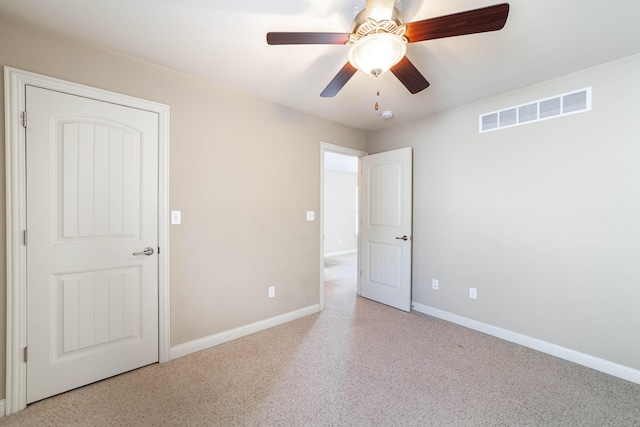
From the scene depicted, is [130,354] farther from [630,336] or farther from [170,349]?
[630,336]

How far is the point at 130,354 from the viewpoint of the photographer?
208cm

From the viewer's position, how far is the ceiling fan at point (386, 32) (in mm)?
1229

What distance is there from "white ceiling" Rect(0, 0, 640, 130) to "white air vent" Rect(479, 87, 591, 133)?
20 cm

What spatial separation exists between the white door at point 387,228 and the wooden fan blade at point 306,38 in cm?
212

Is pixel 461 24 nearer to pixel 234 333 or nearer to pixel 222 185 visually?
pixel 222 185

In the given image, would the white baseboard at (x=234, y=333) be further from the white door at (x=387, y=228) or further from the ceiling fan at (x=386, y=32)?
the ceiling fan at (x=386, y=32)

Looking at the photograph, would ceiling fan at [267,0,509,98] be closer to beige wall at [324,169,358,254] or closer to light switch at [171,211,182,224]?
light switch at [171,211,182,224]

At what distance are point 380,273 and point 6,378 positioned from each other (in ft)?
11.2

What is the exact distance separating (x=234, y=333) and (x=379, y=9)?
2.78m

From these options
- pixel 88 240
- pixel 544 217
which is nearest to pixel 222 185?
pixel 88 240

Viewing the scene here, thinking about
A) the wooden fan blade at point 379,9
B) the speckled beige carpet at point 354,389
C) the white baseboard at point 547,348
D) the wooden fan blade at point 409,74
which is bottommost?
the speckled beige carpet at point 354,389

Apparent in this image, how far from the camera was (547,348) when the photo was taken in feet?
7.79

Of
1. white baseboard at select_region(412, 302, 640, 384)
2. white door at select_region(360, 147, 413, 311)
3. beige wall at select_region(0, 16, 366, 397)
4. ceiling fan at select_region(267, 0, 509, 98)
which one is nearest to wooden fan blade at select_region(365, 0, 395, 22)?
ceiling fan at select_region(267, 0, 509, 98)

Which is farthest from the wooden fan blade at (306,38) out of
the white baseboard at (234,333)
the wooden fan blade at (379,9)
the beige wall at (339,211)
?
the beige wall at (339,211)
